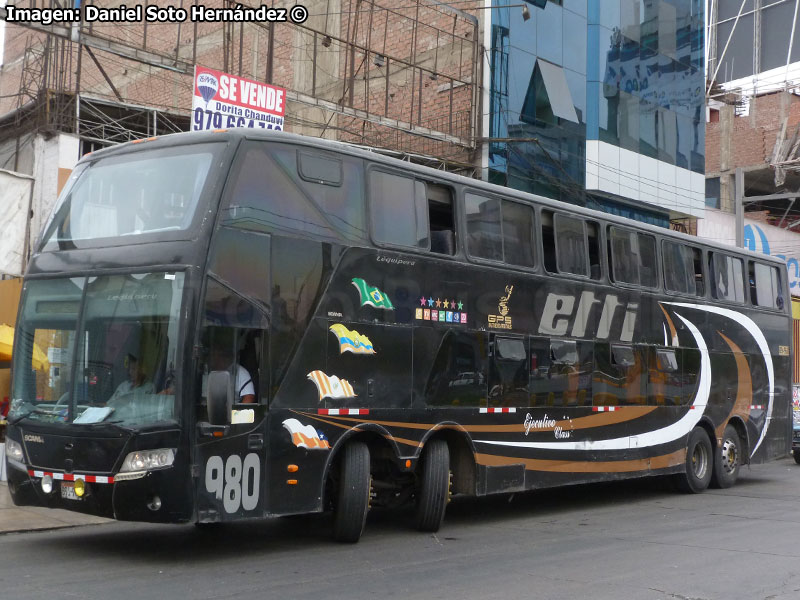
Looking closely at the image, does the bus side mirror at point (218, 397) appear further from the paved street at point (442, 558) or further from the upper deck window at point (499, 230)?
the upper deck window at point (499, 230)

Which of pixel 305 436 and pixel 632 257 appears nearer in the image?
pixel 305 436

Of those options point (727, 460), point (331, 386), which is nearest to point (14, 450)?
point (331, 386)

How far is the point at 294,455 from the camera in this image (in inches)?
382

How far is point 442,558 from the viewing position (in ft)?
32.0

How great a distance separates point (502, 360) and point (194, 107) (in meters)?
8.41

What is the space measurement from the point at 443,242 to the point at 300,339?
2.63 m

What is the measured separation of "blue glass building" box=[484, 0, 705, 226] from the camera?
86.2 feet

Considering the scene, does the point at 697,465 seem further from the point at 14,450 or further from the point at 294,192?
the point at 14,450

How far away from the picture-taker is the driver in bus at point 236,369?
29.7 feet

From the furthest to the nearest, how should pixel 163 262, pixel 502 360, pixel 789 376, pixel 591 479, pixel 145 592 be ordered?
pixel 789 376 < pixel 591 479 < pixel 502 360 < pixel 163 262 < pixel 145 592

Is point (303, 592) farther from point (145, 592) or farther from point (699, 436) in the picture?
point (699, 436)

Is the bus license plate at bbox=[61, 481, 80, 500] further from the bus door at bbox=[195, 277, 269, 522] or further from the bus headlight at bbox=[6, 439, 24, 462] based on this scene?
the bus door at bbox=[195, 277, 269, 522]

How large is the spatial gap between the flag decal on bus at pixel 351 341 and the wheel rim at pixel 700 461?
8.25m

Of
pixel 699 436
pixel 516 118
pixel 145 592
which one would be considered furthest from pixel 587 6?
pixel 145 592
